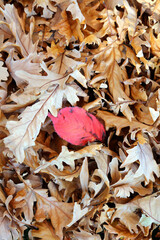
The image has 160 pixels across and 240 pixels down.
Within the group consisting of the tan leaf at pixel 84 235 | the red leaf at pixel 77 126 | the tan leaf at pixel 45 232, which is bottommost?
the tan leaf at pixel 84 235

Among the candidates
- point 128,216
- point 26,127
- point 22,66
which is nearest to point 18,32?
point 22,66

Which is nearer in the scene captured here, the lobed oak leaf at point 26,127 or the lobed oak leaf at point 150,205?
the lobed oak leaf at point 26,127

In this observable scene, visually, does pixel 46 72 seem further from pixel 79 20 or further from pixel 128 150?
pixel 128 150

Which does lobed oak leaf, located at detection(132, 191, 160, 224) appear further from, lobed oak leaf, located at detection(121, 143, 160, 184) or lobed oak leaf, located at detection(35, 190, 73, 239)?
lobed oak leaf, located at detection(35, 190, 73, 239)

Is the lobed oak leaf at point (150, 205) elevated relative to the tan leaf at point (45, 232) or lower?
lower

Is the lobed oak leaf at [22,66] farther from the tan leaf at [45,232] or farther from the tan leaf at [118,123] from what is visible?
the tan leaf at [45,232]

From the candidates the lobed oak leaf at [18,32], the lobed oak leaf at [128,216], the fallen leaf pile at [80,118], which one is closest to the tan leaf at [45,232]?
the fallen leaf pile at [80,118]

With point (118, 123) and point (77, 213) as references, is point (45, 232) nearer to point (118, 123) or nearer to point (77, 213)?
point (77, 213)

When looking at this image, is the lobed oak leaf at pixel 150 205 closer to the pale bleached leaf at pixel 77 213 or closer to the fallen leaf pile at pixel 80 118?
the fallen leaf pile at pixel 80 118
